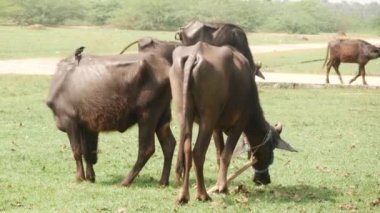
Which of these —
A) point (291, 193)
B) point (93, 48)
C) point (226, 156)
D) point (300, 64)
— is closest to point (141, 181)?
point (226, 156)

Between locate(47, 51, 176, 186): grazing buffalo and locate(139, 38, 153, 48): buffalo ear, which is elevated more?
locate(139, 38, 153, 48): buffalo ear

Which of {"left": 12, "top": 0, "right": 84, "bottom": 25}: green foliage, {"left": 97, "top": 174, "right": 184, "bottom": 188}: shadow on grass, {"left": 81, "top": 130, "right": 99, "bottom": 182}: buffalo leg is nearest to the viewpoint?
{"left": 97, "top": 174, "right": 184, "bottom": 188}: shadow on grass

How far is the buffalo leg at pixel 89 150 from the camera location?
9484 millimetres

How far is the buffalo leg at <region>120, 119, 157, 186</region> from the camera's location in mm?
9070

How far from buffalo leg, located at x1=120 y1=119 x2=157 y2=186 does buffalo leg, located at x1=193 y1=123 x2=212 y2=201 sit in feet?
3.61

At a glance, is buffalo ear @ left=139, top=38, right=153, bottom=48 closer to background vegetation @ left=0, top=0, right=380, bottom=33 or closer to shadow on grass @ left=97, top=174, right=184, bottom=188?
shadow on grass @ left=97, top=174, right=184, bottom=188

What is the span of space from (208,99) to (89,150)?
221 cm

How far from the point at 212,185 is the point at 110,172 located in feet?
5.27

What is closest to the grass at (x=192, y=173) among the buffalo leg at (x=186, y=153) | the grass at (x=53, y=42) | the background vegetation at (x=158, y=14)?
the buffalo leg at (x=186, y=153)

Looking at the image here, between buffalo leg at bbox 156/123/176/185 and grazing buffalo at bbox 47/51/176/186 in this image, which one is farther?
buffalo leg at bbox 156/123/176/185

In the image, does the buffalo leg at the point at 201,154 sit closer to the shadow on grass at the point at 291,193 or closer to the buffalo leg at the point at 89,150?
the shadow on grass at the point at 291,193

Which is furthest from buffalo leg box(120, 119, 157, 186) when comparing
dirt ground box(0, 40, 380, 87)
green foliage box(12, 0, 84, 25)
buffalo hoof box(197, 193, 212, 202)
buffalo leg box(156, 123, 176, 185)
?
green foliage box(12, 0, 84, 25)

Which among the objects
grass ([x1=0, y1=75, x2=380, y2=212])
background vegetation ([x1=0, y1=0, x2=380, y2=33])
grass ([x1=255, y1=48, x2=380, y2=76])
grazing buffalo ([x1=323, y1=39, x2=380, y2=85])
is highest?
grass ([x1=0, y1=75, x2=380, y2=212])

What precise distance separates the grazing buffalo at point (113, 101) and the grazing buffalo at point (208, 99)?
0.68 meters
